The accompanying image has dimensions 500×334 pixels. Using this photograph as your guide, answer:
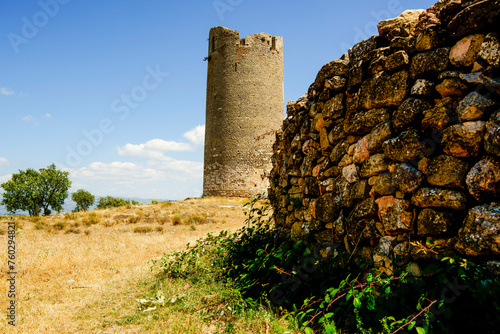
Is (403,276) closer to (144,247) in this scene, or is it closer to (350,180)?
(350,180)

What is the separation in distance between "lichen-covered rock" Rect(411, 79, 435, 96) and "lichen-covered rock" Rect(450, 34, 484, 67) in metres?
0.20

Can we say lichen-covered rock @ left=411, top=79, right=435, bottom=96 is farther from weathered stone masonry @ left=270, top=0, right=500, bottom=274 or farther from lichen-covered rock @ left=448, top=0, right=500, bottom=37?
lichen-covered rock @ left=448, top=0, right=500, bottom=37

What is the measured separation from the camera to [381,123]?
267 centimetres

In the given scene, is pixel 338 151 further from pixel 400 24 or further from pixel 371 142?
pixel 400 24

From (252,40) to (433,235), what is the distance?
19903 millimetres

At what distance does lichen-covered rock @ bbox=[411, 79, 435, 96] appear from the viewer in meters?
2.32

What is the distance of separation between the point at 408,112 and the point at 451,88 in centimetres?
32

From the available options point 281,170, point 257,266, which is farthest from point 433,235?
point 281,170

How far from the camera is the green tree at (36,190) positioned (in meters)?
33.5

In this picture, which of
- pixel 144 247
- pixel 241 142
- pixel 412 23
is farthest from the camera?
pixel 241 142

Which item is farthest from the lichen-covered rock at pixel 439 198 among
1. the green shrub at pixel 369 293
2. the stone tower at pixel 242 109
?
the stone tower at pixel 242 109

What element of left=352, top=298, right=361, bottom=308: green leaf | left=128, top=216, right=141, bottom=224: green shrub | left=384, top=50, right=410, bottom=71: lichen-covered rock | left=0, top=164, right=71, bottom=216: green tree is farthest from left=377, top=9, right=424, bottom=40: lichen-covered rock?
left=0, top=164, right=71, bottom=216: green tree

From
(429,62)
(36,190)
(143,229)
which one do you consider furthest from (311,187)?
(36,190)

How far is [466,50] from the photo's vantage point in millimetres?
2090
